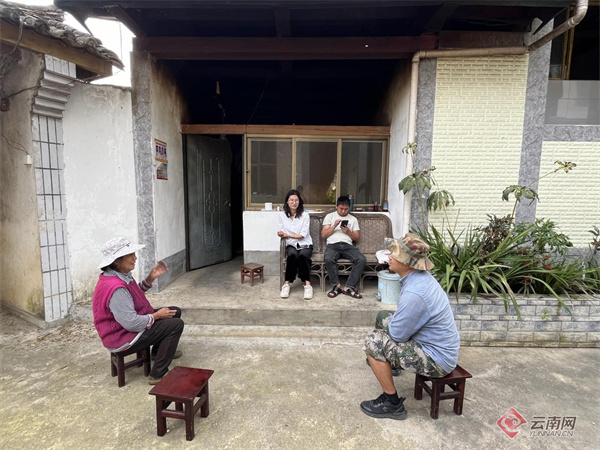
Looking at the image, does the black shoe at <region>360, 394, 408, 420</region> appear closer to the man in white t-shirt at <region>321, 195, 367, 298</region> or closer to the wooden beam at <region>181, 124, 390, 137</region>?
the man in white t-shirt at <region>321, 195, 367, 298</region>

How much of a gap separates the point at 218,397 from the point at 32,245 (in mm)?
2881

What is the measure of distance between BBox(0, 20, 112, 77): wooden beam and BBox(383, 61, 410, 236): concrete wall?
12.5 ft

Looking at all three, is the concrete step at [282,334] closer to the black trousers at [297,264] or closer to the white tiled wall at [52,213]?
the black trousers at [297,264]

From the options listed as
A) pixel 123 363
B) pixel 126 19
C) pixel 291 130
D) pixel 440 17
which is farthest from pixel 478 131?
pixel 123 363

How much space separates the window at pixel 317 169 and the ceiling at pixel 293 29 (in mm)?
1161

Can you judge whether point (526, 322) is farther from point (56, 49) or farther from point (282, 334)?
point (56, 49)

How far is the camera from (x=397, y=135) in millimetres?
4633

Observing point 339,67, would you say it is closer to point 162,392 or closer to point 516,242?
point 516,242

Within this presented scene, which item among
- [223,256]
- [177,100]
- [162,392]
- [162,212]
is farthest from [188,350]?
[177,100]

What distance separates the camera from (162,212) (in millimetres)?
4324

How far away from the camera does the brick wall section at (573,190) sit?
4.00 m

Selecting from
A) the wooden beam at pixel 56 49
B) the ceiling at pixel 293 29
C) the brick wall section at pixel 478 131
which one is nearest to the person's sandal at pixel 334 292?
the brick wall section at pixel 478 131

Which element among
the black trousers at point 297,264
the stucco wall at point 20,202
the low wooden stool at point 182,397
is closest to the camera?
the low wooden stool at point 182,397

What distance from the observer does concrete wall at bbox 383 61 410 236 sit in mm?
4293
